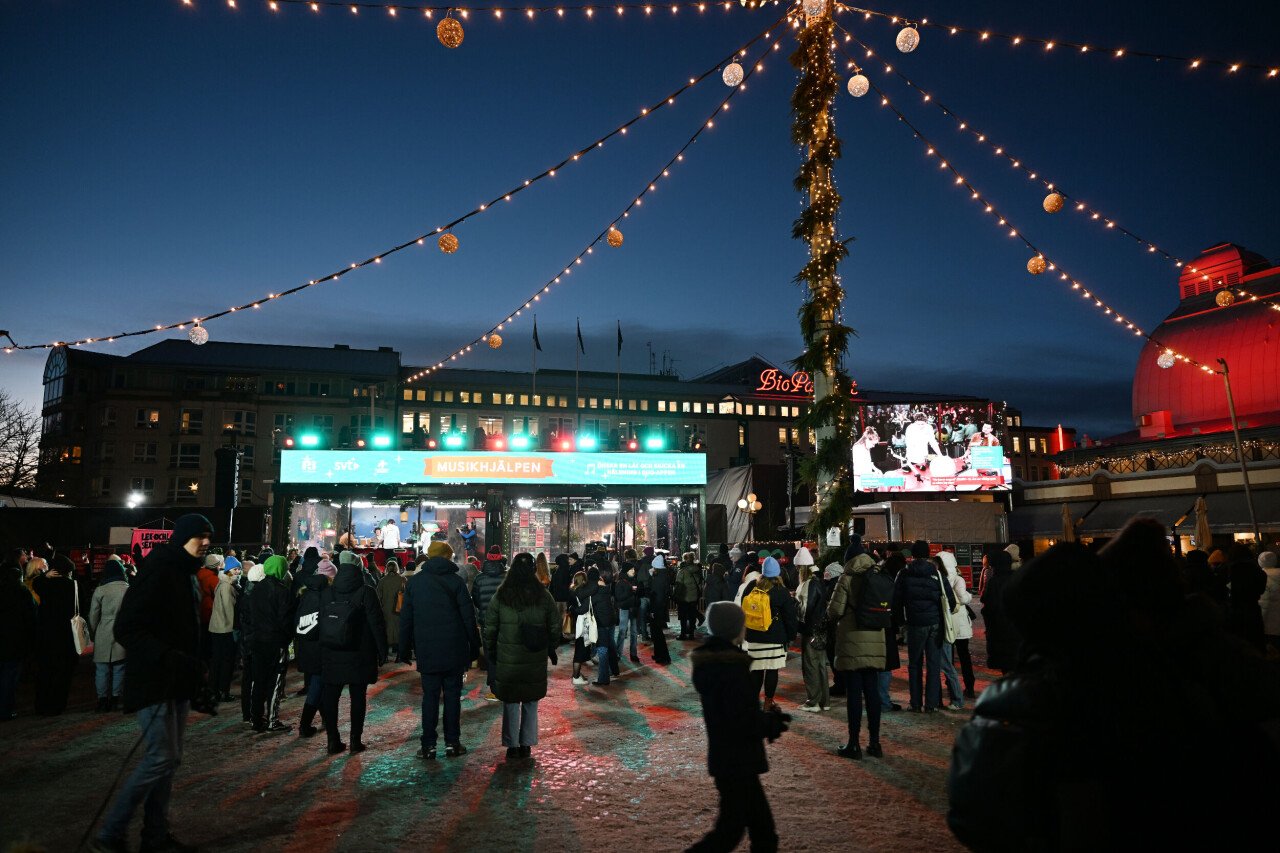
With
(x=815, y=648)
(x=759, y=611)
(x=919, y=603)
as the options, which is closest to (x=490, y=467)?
(x=815, y=648)

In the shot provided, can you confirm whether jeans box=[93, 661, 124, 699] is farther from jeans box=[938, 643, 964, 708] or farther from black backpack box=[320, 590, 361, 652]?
jeans box=[938, 643, 964, 708]

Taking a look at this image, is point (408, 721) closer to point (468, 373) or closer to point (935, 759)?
point (935, 759)

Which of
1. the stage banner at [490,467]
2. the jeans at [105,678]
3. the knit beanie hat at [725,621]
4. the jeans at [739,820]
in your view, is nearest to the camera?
the jeans at [739,820]

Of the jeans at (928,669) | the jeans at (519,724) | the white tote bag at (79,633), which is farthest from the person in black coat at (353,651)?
the jeans at (928,669)

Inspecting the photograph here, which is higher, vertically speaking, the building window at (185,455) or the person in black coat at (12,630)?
the building window at (185,455)

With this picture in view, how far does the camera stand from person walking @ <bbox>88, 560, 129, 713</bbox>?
8.93 m

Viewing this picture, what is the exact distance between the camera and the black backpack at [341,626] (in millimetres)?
7109

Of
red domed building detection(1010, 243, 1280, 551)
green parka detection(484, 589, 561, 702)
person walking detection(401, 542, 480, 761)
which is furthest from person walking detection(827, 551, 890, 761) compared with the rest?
red domed building detection(1010, 243, 1280, 551)

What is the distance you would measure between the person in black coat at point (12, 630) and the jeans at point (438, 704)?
547 centimetres

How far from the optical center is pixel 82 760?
23.3ft

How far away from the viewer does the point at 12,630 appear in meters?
8.68

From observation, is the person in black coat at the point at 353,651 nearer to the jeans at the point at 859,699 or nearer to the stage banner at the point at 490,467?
the jeans at the point at 859,699

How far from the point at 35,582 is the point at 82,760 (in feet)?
11.9

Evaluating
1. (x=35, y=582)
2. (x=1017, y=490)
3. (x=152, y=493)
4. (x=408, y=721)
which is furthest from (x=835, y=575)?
(x=152, y=493)
